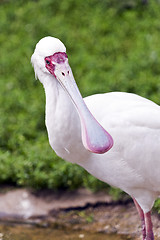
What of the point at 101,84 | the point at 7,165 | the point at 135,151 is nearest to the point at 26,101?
the point at 101,84

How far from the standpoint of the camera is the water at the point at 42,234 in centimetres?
475

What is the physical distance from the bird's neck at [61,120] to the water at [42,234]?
1.17 m

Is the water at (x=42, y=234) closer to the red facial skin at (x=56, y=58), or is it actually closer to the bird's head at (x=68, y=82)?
the bird's head at (x=68, y=82)

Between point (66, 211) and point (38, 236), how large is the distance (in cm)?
37

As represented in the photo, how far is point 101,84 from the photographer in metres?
6.88

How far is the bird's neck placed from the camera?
12.3 feet

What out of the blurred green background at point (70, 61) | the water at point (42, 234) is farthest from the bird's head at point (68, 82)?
the blurred green background at point (70, 61)

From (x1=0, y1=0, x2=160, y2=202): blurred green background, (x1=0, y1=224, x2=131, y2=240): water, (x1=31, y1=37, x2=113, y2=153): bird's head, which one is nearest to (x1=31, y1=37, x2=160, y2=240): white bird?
(x1=31, y1=37, x2=113, y2=153): bird's head

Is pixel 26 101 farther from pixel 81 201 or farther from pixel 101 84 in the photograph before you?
pixel 81 201

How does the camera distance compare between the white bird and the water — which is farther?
the water

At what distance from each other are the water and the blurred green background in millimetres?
452

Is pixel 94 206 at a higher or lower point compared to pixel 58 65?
lower

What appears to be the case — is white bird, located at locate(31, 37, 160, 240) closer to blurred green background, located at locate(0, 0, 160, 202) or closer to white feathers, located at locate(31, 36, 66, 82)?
white feathers, located at locate(31, 36, 66, 82)

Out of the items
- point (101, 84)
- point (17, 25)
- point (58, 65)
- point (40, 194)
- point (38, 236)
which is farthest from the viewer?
point (17, 25)
